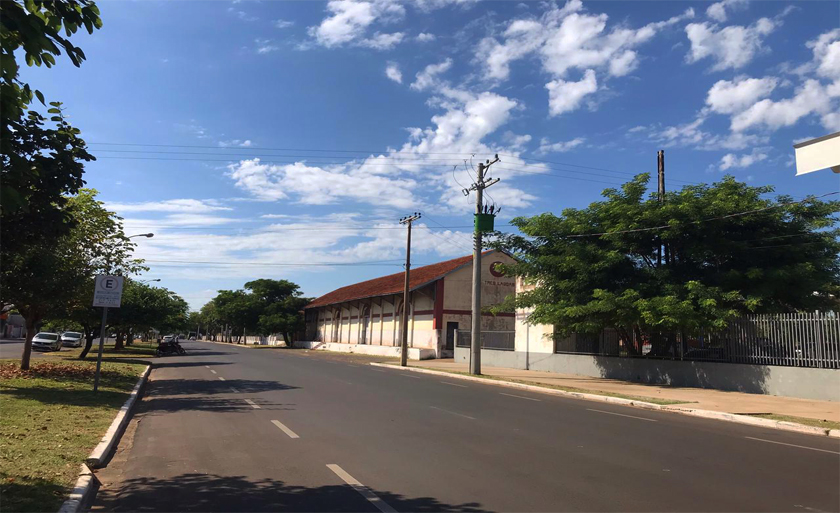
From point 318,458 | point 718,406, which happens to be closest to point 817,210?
point 718,406

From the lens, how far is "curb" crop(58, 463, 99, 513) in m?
5.41

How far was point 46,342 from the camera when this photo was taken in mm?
41500

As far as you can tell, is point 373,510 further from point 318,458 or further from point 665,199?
point 665,199

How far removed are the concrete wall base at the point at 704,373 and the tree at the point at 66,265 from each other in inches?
780

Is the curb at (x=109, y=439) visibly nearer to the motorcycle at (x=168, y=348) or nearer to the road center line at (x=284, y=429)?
the road center line at (x=284, y=429)

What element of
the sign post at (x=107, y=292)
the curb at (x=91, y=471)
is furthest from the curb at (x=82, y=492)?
the sign post at (x=107, y=292)

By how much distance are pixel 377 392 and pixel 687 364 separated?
11637 mm

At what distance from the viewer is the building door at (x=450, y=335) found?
4600 cm

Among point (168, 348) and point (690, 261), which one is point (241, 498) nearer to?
point (690, 261)

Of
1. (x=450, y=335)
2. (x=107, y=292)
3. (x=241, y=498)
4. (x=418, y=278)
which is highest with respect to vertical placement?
(x=418, y=278)

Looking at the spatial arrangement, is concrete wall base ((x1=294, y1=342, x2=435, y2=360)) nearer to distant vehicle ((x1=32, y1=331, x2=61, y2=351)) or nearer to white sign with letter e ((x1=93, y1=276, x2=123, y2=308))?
distant vehicle ((x1=32, y1=331, x2=61, y2=351))

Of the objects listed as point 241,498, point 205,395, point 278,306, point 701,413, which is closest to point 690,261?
point 701,413

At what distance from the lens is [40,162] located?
12312mm

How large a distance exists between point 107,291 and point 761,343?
18.9 meters
